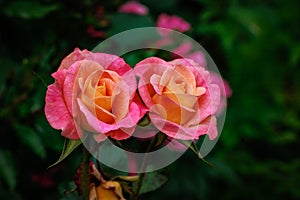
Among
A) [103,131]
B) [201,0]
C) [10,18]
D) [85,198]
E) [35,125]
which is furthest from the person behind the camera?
[201,0]

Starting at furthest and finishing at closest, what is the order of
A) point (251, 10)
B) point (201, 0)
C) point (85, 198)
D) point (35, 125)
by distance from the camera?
point (251, 10) → point (201, 0) → point (35, 125) → point (85, 198)

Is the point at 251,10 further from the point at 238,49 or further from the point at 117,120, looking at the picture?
the point at 117,120

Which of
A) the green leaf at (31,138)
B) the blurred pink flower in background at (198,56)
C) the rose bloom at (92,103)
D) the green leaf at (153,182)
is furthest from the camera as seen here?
the blurred pink flower in background at (198,56)

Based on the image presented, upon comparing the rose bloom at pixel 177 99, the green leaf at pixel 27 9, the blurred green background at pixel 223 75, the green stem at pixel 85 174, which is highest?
the rose bloom at pixel 177 99

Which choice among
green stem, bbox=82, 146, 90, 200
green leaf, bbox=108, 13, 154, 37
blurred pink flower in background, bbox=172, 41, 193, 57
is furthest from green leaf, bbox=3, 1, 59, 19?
green stem, bbox=82, 146, 90, 200

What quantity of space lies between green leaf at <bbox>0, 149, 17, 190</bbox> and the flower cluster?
0.61 m

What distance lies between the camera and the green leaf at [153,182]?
42.3 inches

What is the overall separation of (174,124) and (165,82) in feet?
0.19

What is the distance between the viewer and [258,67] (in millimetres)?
2885

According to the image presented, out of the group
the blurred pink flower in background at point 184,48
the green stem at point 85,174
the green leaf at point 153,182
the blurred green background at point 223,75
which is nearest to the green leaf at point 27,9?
the blurred green background at point 223,75

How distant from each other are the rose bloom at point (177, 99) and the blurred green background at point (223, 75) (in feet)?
0.91

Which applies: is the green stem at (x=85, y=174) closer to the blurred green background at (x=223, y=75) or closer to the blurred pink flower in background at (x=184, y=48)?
the blurred green background at (x=223, y=75)

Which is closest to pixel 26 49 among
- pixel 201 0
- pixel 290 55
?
pixel 201 0

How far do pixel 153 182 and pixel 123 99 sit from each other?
26 centimetres
